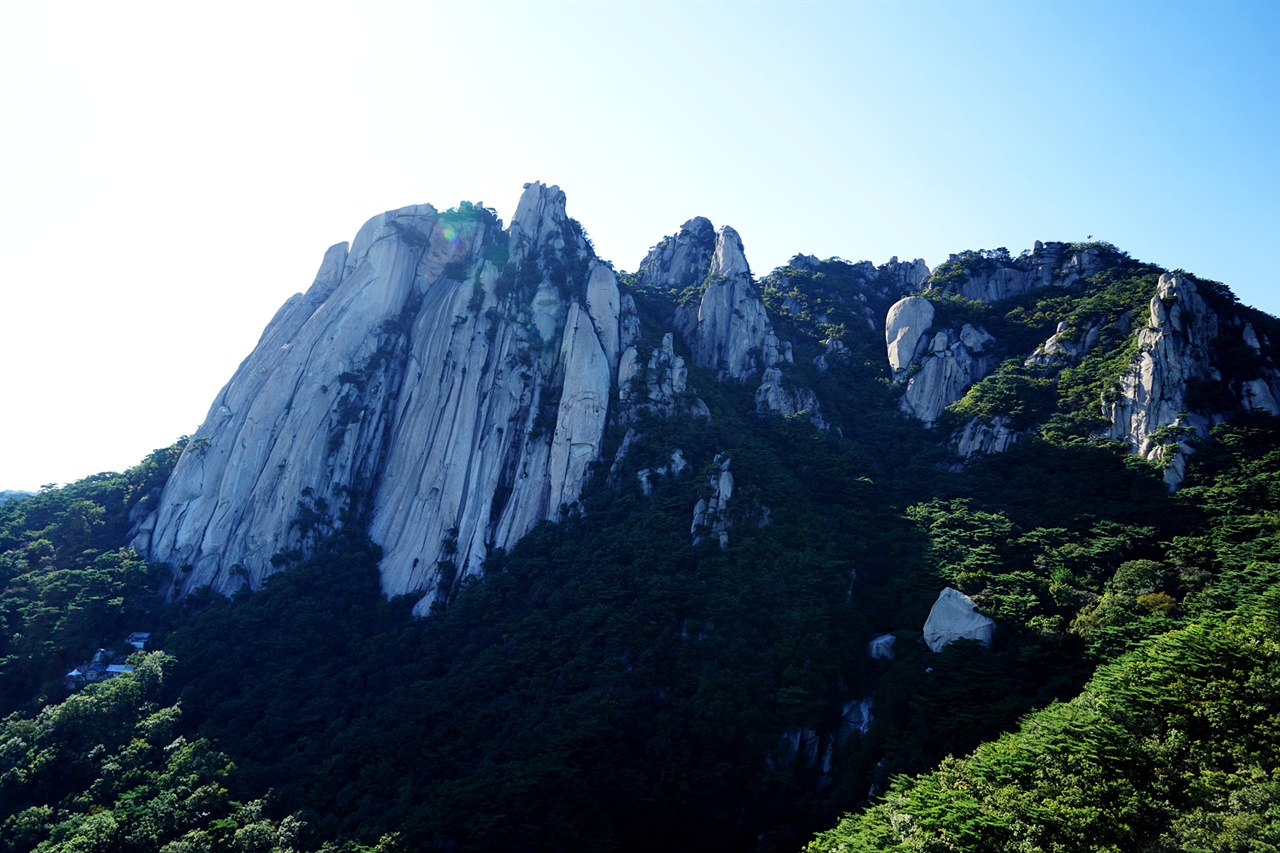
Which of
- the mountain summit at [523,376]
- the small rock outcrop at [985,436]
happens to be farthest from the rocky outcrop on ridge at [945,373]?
the small rock outcrop at [985,436]

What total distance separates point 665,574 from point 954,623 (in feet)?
48.4

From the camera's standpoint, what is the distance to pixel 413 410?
53750 mm

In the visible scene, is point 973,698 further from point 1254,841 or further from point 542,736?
point 542,736

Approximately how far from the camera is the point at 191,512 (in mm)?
48156

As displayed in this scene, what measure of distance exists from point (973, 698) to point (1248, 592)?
35.2 feet

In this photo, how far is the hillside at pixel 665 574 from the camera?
985 inches

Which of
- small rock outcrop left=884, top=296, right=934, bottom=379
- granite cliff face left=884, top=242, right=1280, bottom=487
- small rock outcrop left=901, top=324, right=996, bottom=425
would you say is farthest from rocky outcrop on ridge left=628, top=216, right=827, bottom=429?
granite cliff face left=884, top=242, right=1280, bottom=487

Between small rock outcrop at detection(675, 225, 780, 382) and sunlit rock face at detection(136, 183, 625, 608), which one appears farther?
small rock outcrop at detection(675, 225, 780, 382)

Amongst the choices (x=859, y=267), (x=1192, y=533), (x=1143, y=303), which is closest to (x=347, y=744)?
(x=1192, y=533)

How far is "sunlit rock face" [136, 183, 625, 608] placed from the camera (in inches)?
1847

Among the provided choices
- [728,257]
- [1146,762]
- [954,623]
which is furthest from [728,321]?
[1146,762]

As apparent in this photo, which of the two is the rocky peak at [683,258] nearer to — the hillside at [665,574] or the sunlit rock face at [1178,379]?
the hillside at [665,574]

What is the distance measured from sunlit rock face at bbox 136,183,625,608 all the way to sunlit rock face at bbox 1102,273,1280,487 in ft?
111

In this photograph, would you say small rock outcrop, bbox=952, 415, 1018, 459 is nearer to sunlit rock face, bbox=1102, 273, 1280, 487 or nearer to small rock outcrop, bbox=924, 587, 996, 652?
sunlit rock face, bbox=1102, 273, 1280, 487
